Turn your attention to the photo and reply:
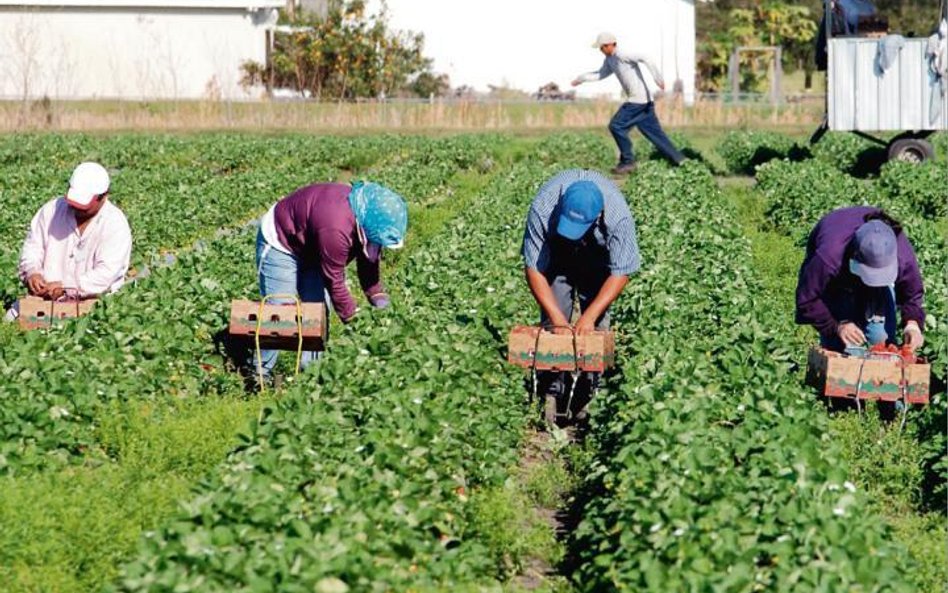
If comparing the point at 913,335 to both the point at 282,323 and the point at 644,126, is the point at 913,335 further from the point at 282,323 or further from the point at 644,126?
the point at 644,126

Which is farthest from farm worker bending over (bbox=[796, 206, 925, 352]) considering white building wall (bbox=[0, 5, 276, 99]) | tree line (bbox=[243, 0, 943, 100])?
white building wall (bbox=[0, 5, 276, 99])

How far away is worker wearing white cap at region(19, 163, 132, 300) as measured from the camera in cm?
1024

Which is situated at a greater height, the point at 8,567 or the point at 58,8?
the point at 58,8

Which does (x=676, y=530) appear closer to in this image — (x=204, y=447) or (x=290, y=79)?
(x=204, y=447)

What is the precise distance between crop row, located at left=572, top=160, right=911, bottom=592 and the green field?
0.06ft

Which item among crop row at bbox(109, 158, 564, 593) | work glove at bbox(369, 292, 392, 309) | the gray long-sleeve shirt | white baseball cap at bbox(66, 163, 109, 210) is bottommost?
crop row at bbox(109, 158, 564, 593)

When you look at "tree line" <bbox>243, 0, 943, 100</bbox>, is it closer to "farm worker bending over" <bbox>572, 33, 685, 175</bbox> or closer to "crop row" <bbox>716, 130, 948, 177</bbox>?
"crop row" <bbox>716, 130, 948, 177</bbox>

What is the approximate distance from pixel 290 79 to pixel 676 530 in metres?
44.7

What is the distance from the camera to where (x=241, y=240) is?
13227 millimetres

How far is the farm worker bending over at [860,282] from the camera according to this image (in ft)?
27.0

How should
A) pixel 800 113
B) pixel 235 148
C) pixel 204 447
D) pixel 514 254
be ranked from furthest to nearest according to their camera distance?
1. pixel 800 113
2. pixel 235 148
3. pixel 514 254
4. pixel 204 447

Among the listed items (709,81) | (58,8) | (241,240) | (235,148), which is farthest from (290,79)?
(241,240)

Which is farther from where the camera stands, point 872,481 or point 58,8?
point 58,8

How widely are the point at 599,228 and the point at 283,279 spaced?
1987 mm
